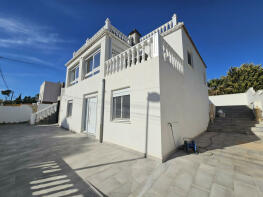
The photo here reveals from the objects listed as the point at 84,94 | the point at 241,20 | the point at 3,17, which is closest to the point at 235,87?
the point at 241,20

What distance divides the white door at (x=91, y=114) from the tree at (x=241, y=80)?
19.9 m

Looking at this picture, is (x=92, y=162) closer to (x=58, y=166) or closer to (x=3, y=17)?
(x=58, y=166)

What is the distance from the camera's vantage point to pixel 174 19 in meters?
5.34

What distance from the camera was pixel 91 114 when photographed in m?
6.27

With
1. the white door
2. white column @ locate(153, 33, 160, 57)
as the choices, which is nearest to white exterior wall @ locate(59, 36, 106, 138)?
the white door

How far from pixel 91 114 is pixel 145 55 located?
4.75 m

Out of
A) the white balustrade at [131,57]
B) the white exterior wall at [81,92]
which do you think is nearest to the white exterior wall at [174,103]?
the white balustrade at [131,57]

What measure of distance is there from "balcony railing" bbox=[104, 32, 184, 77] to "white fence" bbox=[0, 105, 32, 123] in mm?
14252

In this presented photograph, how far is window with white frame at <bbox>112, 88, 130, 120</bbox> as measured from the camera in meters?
4.12

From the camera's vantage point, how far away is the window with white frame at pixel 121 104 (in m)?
4.12

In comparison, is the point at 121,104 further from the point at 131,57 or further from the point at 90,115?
the point at 90,115

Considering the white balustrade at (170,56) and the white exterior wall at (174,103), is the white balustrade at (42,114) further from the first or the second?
the white balustrade at (170,56)

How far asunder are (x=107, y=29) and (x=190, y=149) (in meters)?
7.19

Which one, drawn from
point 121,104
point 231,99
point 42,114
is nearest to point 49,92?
point 42,114
